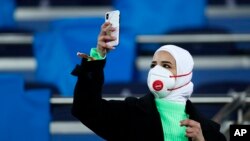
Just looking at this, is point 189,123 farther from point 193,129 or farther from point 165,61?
point 165,61

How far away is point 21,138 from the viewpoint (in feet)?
9.41

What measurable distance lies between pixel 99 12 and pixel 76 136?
79 cm

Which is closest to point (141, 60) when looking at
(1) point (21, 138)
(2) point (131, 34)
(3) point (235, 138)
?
(2) point (131, 34)

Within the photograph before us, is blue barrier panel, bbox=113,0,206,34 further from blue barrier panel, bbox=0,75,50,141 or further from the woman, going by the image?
the woman

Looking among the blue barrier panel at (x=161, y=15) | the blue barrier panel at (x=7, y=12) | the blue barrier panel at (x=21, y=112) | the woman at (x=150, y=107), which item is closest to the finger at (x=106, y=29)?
the woman at (x=150, y=107)

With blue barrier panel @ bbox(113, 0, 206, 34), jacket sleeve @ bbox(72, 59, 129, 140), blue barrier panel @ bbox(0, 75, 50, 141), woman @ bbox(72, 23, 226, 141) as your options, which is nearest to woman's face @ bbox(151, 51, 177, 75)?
woman @ bbox(72, 23, 226, 141)

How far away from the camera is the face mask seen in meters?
1.90

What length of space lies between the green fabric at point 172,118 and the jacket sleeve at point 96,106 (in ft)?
0.30

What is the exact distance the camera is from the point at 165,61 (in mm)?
1939

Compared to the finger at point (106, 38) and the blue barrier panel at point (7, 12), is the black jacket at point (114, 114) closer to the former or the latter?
the finger at point (106, 38)

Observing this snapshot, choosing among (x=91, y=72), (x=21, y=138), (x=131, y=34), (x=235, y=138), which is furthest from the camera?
(x=131, y=34)

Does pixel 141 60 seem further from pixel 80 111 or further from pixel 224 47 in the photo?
pixel 80 111

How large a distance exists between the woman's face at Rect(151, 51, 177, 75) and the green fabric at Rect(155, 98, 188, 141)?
9 cm

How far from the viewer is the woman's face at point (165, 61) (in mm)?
1937
